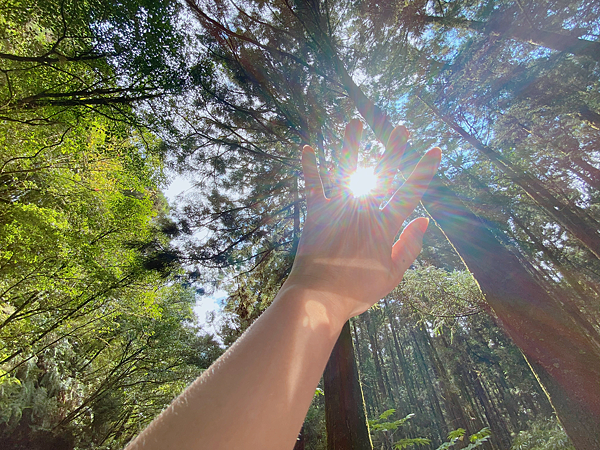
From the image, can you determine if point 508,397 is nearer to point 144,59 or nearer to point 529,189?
point 529,189

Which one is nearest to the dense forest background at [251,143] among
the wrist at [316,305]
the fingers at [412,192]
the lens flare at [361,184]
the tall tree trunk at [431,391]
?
A: the lens flare at [361,184]

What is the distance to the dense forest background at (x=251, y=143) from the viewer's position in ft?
9.97

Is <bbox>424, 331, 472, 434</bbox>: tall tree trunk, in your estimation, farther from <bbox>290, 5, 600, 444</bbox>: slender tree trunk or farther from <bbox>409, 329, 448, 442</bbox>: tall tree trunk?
<bbox>290, 5, 600, 444</bbox>: slender tree trunk

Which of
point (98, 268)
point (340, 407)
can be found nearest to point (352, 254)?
point (340, 407)

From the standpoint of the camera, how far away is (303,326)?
0.74 metres

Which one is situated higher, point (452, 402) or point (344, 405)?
point (452, 402)

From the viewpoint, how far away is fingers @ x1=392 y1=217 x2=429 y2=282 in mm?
1174

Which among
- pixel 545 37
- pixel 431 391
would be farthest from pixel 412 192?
pixel 431 391

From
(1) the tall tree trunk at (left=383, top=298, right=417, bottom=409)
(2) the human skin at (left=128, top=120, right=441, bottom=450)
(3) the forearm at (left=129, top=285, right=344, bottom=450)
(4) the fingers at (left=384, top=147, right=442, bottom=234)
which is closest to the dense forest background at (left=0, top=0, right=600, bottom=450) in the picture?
(4) the fingers at (left=384, top=147, right=442, bottom=234)

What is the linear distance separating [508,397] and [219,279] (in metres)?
26.2

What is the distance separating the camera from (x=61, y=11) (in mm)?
3275

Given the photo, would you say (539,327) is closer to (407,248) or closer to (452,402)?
(407,248)

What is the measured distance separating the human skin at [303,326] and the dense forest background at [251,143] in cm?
113

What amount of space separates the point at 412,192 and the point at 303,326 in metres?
0.91
